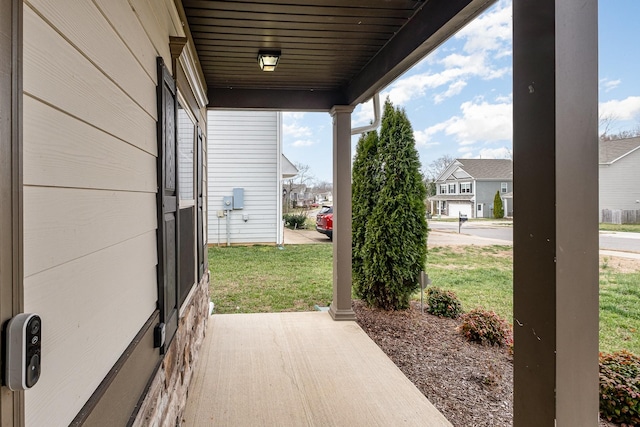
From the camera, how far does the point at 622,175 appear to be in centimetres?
206

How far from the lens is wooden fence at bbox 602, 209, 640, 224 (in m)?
2.05

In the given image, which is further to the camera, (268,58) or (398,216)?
(398,216)

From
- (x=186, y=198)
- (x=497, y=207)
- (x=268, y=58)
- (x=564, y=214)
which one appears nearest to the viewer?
(x=564, y=214)

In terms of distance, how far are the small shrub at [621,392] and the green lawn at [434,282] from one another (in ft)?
2.72

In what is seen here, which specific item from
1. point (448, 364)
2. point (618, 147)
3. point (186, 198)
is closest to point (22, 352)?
point (186, 198)

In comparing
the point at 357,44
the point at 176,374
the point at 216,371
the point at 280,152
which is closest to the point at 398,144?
the point at 357,44

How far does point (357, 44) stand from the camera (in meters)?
3.18

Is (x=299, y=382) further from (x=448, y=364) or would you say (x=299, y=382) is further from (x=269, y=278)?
(x=269, y=278)

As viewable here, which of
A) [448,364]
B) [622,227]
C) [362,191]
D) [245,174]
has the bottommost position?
[448,364]

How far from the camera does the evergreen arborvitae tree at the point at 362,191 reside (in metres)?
4.99

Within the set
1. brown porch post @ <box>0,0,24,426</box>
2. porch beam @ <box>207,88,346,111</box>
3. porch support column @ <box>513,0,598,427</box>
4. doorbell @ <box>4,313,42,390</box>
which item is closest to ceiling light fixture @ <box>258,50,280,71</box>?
porch beam @ <box>207,88,346,111</box>

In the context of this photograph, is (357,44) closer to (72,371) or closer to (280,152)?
(72,371)

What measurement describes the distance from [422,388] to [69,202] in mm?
2932

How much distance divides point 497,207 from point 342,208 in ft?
19.1
